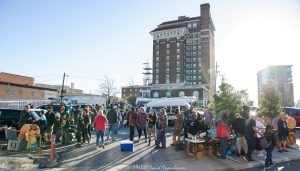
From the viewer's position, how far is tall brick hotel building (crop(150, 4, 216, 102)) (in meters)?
85.8

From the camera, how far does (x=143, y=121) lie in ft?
45.8

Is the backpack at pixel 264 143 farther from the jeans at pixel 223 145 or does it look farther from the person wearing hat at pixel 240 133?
the jeans at pixel 223 145

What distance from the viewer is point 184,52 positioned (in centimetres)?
8919

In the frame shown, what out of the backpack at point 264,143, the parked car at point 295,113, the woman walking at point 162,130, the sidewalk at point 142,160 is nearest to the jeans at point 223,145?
the sidewalk at point 142,160

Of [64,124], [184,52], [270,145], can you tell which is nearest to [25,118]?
[64,124]

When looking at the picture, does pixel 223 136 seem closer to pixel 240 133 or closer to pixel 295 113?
pixel 240 133

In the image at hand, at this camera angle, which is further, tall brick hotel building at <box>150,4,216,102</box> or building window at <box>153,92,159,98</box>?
tall brick hotel building at <box>150,4,216,102</box>

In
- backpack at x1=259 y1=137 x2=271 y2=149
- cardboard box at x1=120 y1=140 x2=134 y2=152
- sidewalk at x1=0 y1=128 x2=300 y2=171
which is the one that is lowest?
sidewalk at x1=0 y1=128 x2=300 y2=171

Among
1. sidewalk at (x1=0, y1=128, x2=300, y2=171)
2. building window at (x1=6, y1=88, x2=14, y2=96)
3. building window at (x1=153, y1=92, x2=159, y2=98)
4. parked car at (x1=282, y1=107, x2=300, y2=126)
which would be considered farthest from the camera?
building window at (x1=153, y1=92, x2=159, y2=98)

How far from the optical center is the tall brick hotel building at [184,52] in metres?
85.8

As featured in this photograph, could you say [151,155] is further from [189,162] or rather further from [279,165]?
[279,165]

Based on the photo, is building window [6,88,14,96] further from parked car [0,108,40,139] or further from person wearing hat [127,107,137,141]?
person wearing hat [127,107,137,141]

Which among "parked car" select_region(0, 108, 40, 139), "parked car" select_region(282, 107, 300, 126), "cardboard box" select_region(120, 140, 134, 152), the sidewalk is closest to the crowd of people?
the sidewalk

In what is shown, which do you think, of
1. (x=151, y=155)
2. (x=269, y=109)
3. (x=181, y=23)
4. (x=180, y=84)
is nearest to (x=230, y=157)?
(x=151, y=155)
